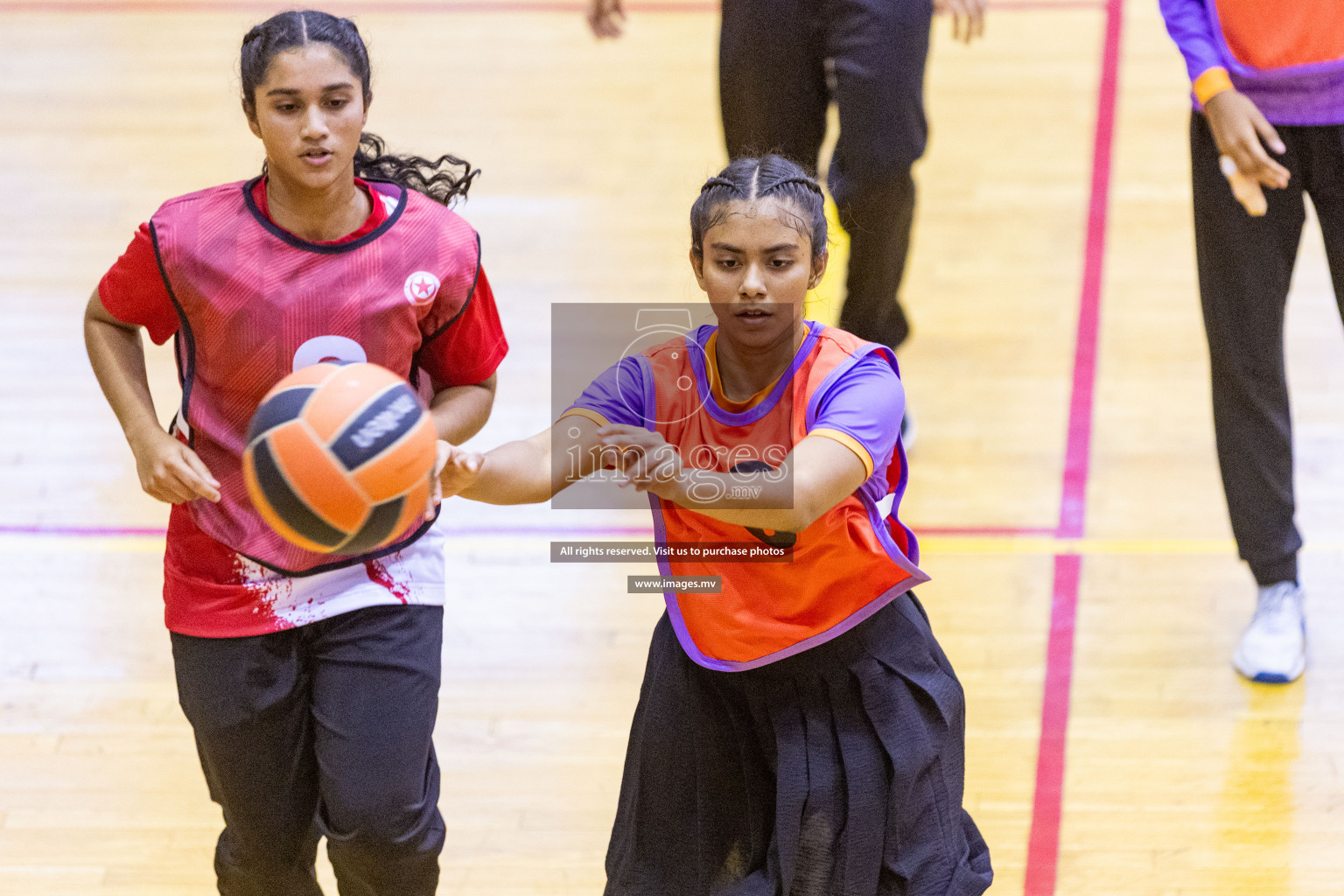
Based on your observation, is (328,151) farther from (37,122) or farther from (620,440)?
(37,122)

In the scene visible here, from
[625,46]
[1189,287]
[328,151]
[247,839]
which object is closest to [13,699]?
[247,839]

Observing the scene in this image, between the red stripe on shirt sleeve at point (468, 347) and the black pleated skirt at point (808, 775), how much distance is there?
0.49 m

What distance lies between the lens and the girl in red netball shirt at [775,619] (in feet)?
7.20

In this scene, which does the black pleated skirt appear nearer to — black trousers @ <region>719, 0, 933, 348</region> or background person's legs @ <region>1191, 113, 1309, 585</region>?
background person's legs @ <region>1191, 113, 1309, 585</region>

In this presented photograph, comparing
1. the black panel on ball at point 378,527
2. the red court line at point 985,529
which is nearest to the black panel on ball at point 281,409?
the black panel on ball at point 378,527

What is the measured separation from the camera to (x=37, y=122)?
5980mm

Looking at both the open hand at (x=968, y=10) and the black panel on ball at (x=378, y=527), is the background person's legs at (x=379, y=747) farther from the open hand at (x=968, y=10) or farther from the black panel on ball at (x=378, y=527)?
the open hand at (x=968, y=10)

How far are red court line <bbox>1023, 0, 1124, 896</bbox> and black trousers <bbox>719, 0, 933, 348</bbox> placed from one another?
0.75 m

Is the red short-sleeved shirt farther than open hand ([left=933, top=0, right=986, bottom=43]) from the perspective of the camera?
No

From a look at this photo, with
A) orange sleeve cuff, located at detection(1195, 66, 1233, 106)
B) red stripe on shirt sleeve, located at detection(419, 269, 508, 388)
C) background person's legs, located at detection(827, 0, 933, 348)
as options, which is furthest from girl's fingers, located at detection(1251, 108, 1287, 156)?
red stripe on shirt sleeve, located at detection(419, 269, 508, 388)

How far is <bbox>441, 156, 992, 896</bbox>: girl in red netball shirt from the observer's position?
7.20ft

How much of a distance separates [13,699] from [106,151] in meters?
2.92

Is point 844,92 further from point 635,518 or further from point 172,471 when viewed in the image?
point 172,471

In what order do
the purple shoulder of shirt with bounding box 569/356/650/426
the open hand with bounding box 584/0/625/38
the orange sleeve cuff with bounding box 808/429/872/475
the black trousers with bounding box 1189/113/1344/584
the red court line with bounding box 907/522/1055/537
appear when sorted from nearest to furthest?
the orange sleeve cuff with bounding box 808/429/872/475, the purple shoulder of shirt with bounding box 569/356/650/426, the black trousers with bounding box 1189/113/1344/584, the red court line with bounding box 907/522/1055/537, the open hand with bounding box 584/0/625/38
